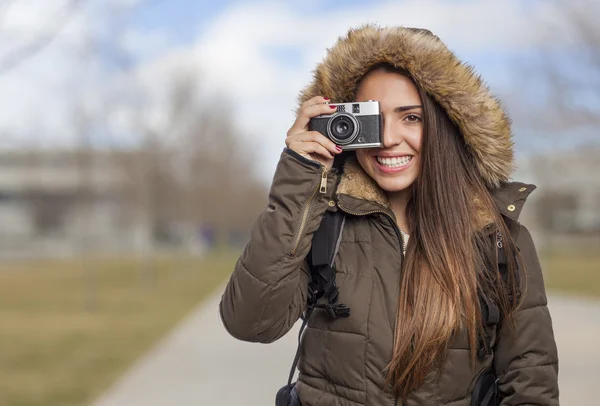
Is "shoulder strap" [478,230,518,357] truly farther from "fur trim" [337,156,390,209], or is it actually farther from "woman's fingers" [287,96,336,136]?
"woman's fingers" [287,96,336,136]

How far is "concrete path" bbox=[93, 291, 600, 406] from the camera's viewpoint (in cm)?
675

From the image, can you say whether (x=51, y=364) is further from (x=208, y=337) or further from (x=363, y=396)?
(x=363, y=396)

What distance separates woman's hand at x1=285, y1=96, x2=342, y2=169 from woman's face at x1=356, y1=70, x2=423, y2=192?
152 millimetres

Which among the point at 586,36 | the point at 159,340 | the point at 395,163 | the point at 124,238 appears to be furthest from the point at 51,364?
the point at 124,238

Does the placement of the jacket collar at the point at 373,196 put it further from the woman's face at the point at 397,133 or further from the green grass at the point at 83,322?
the green grass at the point at 83,322

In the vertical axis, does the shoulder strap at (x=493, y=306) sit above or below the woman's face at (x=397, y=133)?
below

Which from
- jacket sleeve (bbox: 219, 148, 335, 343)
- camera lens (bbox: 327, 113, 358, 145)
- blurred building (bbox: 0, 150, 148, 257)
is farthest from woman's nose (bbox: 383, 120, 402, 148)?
blurred building (bbox: 0, 150, 148, 257)

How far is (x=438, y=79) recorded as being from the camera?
2506 millimetres

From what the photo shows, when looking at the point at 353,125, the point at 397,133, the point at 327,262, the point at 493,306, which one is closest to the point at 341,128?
the point at 353,125

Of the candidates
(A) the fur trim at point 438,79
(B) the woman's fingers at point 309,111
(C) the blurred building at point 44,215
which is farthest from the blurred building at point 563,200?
(B) the woman's fingers at point 309,111

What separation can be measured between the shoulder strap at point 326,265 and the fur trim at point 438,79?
434mm

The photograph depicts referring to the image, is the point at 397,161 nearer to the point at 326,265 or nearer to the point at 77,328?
the point at 326,265

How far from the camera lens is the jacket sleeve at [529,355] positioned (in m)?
2.37

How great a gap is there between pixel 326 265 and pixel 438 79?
25.9 inches
